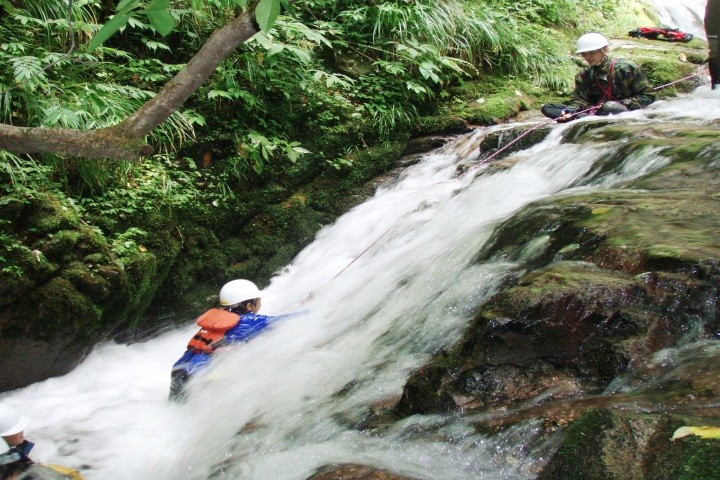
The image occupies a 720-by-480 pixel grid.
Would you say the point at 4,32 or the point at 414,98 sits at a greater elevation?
the point at 4,32

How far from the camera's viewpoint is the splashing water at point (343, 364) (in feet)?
9.08

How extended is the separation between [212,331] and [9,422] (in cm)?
140

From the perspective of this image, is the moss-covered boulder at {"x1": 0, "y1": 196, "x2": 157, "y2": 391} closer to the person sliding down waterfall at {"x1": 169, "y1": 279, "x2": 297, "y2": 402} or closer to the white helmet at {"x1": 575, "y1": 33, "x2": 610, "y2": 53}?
the person sliding down waterfall at {"x1": 169, "y1": 279, "x2": 297, "y2": 402}

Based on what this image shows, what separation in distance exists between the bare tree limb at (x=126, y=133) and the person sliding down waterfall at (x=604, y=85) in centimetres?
550

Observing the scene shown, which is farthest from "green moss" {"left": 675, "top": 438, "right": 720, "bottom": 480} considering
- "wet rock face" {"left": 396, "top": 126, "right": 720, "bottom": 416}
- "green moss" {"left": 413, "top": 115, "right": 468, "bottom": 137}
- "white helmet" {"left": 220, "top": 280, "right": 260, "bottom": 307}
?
"green moss" {"left": 413, "top": 115, "right": 468, "bottom": 137}

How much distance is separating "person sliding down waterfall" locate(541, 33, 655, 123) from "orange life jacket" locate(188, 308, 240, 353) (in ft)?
14.8

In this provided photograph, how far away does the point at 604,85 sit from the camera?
7.71 meters

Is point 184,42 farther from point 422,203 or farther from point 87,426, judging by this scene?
point 87,426

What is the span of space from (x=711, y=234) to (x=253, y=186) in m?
4.88

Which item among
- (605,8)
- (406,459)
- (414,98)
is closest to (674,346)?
(406,459)

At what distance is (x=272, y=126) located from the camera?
7.36 m

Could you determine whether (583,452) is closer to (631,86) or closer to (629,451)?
(629,451)

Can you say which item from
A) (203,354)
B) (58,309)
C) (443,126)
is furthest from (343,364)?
(443,126)

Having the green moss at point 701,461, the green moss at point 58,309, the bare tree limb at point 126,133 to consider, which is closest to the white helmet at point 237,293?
the green moss at point 58,309
